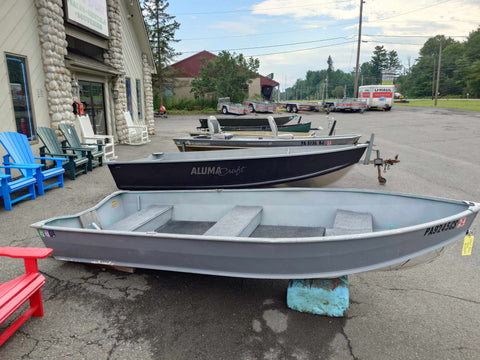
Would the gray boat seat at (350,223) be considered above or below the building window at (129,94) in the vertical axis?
below

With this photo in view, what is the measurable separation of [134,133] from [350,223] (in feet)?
37.5

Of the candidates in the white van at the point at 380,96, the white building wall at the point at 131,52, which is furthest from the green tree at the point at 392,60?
the white building wall at the point at 131,52

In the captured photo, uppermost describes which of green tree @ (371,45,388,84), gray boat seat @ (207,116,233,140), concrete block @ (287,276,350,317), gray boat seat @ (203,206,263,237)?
green tree @ (371,45,388,84)

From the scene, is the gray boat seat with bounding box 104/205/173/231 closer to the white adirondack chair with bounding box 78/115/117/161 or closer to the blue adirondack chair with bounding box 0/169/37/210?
the blue adirondack chair with bounding box 0/169/37/210

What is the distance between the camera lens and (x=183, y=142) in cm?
857

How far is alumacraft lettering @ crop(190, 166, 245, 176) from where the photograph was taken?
6172mm

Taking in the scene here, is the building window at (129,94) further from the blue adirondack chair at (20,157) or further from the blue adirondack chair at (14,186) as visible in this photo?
the blue adirondack chair at (14,186)

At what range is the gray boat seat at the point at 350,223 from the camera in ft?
11.3

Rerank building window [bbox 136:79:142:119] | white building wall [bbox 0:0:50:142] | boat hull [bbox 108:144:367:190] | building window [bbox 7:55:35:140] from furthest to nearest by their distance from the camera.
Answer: building window [bbox 136:79:142:119]
building window [bbox 7:55:35:140]
white building wall [bbox 0:0:50:142]
boat hull [bbox 108:144:367:190]

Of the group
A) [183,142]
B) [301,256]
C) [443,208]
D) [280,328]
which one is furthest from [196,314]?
[183,142]

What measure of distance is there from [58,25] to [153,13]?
2917cm

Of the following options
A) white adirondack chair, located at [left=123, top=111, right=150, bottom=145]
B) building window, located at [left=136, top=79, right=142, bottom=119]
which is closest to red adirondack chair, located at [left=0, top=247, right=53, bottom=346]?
white adirondack chair, located at [left=123, top=111, right=150, bottom=145]

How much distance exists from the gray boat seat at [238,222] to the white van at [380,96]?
114 ft

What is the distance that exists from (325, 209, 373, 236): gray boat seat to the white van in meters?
34.8
